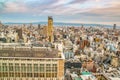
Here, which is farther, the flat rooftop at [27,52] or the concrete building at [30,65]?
the flat rooftop at [27,52]

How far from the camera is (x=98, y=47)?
1127 inches

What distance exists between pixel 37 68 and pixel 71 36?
86.0 ft

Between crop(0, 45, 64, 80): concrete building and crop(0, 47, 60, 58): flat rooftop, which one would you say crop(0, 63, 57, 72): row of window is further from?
crop(0, 47, 60, 58): flat rooftop

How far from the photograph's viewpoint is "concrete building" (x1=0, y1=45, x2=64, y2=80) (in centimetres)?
729

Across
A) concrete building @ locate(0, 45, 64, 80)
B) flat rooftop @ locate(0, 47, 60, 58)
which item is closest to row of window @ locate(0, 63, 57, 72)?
concrete building @ locate(0, 45, 64, 80)

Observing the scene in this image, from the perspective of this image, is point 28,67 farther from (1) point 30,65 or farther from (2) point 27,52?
(2) point 27,52

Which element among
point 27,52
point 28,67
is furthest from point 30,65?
point 27,52

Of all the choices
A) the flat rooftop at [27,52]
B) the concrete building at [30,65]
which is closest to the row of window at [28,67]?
the concrete building at [30,65]

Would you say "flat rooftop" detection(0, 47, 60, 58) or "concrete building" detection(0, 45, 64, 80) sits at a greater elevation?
"flat rooftop" detection(0, 47, 60, 58)

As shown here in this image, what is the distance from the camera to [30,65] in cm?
729

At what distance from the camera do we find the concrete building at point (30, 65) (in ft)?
23.9

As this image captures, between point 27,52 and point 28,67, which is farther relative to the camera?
point 27,52

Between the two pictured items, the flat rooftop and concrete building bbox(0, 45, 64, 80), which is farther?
the flat rooftop

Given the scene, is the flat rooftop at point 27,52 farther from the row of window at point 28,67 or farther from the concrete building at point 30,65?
the row of window at point 28,67
